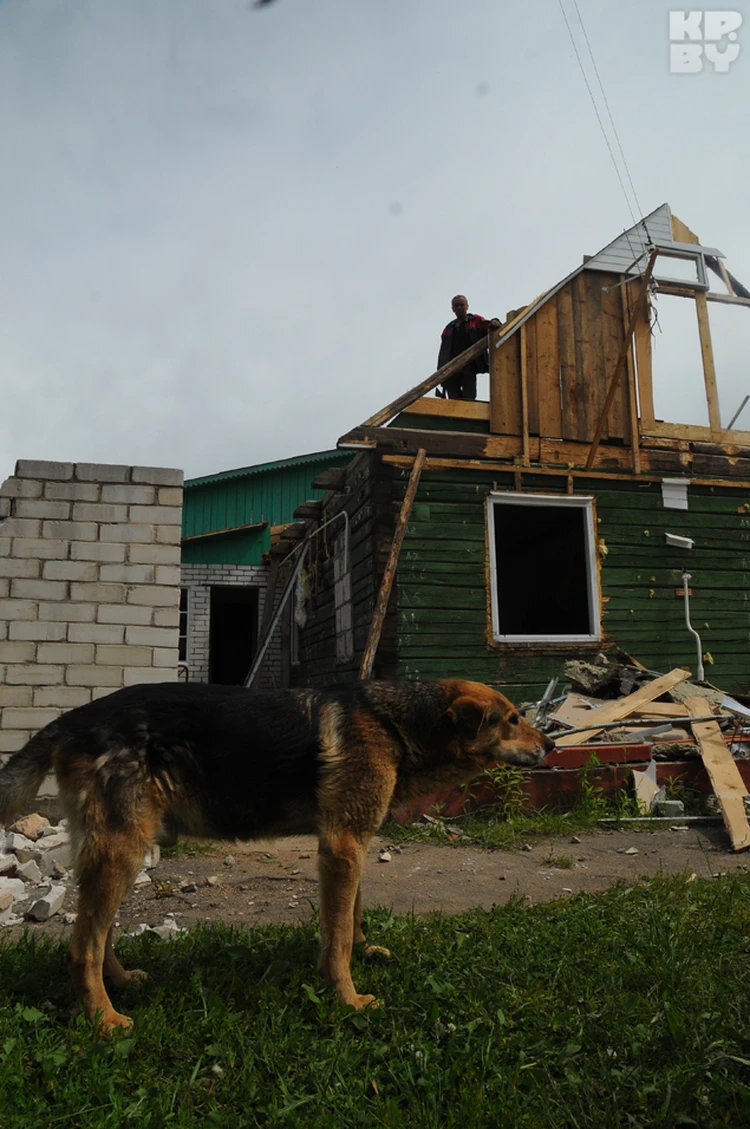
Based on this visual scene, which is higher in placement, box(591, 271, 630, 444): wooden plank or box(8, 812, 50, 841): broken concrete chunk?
box(591, 271, 630, 444): wooden plank

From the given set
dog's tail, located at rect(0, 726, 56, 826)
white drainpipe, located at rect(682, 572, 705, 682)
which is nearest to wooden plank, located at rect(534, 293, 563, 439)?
white drainpipe, located at rect(682, 572, 705, 682)

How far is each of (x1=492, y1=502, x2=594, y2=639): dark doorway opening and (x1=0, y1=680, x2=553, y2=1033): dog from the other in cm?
910

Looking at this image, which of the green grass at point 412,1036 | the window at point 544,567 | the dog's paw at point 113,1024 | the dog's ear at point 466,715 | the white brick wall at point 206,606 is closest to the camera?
the green grass at point 412,1036

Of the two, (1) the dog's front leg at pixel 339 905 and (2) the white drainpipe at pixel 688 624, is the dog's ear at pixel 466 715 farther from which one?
(2) the white drainpipe at pixel 688 624

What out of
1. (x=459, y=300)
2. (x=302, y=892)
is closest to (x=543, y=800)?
(x=302, y=892)

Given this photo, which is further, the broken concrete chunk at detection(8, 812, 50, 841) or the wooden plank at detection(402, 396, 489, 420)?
the wooden plank at detection(402, 396, 489, 420)

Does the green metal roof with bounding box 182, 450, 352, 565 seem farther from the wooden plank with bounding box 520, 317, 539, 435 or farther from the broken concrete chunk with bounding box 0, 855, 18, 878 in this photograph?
the broken concrete chunk with bounding box 0, 855, 18, 878

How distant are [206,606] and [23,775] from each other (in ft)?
52.9

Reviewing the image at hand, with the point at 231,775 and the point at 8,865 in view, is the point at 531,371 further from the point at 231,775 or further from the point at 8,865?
the point at 231,775

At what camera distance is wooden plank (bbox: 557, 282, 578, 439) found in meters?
10.9

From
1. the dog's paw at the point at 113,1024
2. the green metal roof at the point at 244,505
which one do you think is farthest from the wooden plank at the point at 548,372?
the green metal roof at the point at 244,505

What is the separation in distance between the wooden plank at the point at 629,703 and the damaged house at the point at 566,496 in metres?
1.63

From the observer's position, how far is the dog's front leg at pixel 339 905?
124 inches

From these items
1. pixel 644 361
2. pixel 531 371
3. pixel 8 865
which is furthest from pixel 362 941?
pixel 644 361
